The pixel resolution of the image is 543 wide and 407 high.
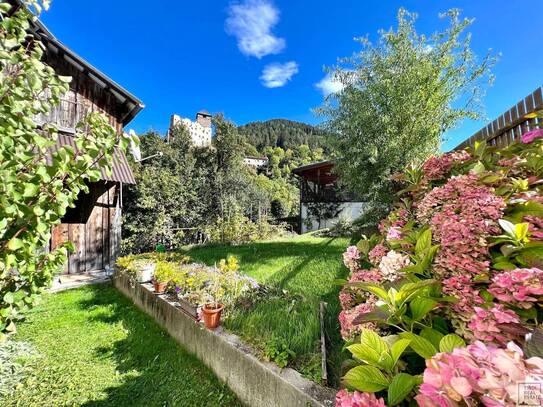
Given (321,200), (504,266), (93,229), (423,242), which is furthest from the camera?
(321,200)

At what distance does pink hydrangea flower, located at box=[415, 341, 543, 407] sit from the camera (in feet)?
1.79

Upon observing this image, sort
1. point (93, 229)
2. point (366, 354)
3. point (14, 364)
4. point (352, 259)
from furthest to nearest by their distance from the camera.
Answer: point (93, 229), point (14, 364), point (352, 259), point (366, 354)

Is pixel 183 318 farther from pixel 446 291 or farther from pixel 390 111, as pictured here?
pixel 390 111

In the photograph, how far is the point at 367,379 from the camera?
888 millimetres

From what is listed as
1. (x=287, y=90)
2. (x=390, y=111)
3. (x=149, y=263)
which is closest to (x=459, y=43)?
(x=390, y=111)

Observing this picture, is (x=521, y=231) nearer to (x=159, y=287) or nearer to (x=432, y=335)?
(x=432, y=335)

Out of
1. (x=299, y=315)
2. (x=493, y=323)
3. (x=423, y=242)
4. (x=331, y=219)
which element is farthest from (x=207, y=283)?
(x=331, y=219)

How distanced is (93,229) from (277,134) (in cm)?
5665

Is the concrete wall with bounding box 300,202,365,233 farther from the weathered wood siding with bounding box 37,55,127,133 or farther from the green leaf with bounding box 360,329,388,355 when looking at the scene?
the green leaf with bounding box 360,329,388,355

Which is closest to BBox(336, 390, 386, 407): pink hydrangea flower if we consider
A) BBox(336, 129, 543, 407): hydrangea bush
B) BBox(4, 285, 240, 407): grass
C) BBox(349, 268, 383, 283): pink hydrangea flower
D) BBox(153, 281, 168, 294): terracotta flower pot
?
BBox(336, 129, 543, 407): hydrangea bush

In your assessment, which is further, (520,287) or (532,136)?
(532,136)

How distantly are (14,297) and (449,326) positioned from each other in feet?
8.00

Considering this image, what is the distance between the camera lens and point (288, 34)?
1612 centimetres

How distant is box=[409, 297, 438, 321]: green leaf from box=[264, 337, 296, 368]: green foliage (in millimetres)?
1830
